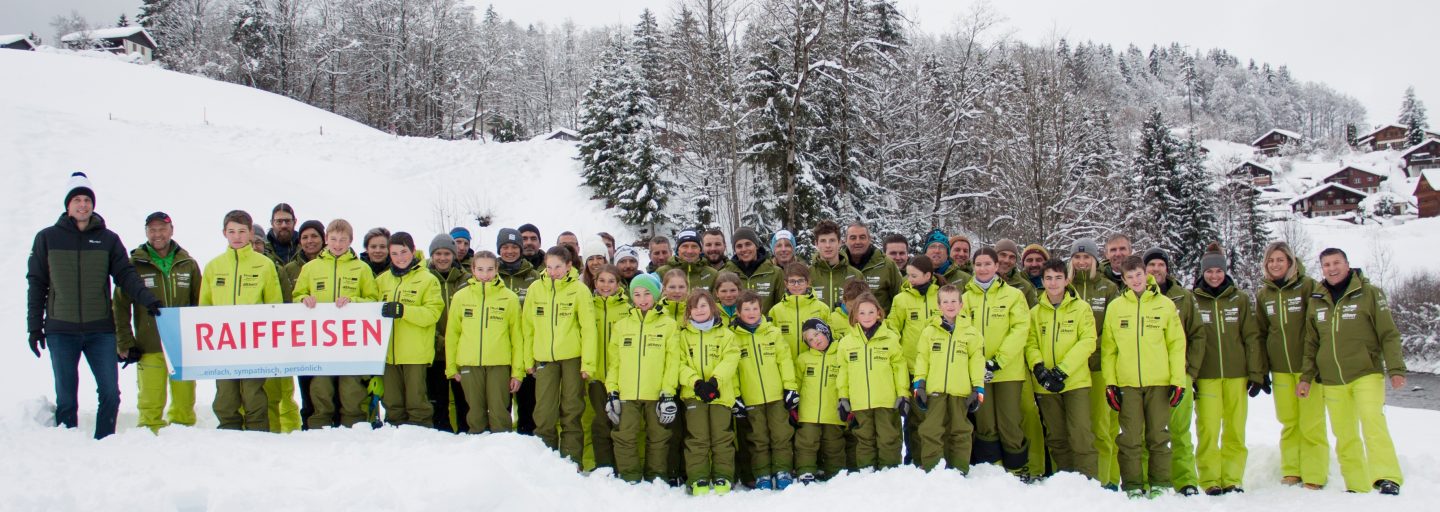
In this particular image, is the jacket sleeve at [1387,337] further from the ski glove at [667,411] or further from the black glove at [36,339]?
the black glove at [36,339]

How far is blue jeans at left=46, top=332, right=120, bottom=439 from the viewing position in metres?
5.41

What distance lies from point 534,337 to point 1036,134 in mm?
18445

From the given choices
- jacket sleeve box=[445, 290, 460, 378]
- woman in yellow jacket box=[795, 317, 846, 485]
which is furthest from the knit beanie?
woman in yellow jacket box=[795, 317, 846, 485]

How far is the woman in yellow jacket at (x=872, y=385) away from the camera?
5.64m

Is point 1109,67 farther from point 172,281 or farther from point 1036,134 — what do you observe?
point 172,281

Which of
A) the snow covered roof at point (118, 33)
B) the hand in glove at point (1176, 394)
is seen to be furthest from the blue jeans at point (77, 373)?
the snow covered roof at point (118, 33)

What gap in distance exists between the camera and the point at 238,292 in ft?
19.9

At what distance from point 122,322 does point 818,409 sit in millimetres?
5435

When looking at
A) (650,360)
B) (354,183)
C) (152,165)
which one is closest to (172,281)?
(650,360)

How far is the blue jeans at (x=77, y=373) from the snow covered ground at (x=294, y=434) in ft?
0.59

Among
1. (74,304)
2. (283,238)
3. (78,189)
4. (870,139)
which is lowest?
(74,304)

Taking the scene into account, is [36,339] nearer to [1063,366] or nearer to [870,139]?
[1063,366]

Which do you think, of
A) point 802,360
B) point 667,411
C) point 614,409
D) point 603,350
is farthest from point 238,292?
point 802,360

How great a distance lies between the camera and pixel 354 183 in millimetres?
22766
